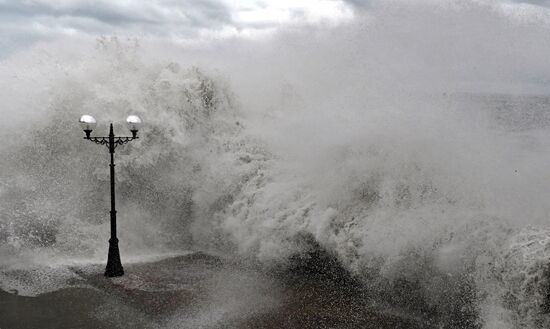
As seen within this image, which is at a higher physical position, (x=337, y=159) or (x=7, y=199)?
(x=337, y=159)

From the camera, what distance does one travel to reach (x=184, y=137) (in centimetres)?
1432

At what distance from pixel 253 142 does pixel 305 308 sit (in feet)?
23.2

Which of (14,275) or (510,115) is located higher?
(510,115)

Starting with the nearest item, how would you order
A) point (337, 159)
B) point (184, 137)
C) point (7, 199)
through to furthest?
point (337, 159), point (7, 199), point (184, 137)

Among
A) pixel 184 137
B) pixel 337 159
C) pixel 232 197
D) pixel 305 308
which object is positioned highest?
pixel 184 137

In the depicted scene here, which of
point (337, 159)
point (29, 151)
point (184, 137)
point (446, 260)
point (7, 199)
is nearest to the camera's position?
point (446, 260)

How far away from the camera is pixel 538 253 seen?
671 cm

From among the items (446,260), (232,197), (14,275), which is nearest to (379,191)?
(446,260)

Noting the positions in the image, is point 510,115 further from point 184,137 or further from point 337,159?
point 184,137

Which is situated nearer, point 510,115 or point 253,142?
point 510,115

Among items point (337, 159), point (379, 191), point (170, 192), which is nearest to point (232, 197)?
point (170, 192)

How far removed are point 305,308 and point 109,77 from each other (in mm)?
10178

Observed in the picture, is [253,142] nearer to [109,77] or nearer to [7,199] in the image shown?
[109,77]

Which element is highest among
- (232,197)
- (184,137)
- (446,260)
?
(184,137)
